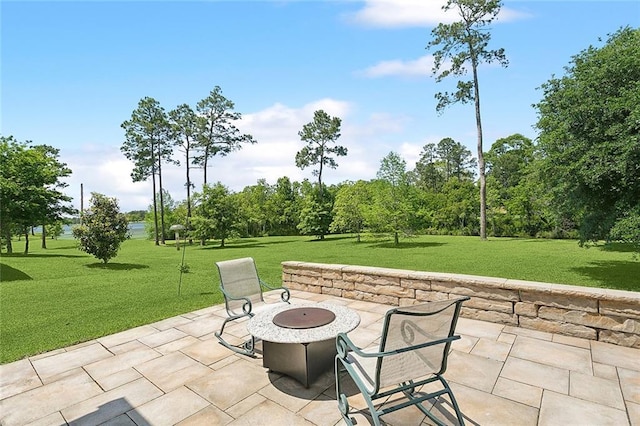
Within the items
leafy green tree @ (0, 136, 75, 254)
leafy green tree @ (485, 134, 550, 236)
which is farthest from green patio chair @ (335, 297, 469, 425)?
leafy green tree @ (485, 134, 550, 236)

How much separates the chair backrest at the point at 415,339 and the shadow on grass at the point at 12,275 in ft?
38.7

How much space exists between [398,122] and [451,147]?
28480 mm

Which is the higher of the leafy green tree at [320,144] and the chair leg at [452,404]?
the leafy green tree at [320,144]

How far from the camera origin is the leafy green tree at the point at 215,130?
2595 centimetres

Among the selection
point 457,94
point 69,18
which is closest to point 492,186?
point 457,94

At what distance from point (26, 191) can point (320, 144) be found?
20.9 meters

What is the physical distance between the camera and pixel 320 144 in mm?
29672

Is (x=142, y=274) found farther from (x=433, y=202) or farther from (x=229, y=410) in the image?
(x=433, y=202)

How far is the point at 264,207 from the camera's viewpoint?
106 ft

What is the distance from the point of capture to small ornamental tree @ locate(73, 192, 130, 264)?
455 inches

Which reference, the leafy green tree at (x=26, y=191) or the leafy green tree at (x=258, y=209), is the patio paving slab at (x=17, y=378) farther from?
the leafy green tree at (x=258, y=209)

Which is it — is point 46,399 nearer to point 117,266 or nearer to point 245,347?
point 245,347

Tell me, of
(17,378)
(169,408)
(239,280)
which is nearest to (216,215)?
(239,280)

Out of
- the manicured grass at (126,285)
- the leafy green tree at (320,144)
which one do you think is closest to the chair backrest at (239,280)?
the manicured grass at (126,285)
